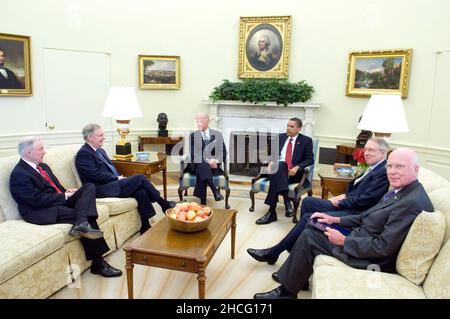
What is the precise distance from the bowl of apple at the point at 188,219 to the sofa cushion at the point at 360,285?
1041 mm

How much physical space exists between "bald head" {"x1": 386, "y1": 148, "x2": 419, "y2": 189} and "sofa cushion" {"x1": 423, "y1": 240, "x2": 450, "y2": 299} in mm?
496

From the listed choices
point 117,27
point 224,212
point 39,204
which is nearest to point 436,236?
point 224,212

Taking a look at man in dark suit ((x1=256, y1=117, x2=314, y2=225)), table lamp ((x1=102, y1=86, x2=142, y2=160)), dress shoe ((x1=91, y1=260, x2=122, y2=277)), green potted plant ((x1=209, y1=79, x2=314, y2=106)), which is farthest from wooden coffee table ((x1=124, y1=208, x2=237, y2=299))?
green potted plant ((x1=209, y1=79, x2=314, y2=106))

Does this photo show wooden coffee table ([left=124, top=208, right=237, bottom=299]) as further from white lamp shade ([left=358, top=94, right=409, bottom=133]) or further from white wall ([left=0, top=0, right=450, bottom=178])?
white wall ([left=0, top=0, right=450, bottom=178])

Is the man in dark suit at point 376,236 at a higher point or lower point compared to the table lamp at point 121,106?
lower

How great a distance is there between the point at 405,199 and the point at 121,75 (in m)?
5.83

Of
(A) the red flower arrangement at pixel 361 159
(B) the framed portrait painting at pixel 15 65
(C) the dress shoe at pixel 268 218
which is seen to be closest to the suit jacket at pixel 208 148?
(C) the dress shoe at pixel 268 218

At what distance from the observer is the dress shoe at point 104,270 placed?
3.22 meters

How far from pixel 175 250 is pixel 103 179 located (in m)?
1.79

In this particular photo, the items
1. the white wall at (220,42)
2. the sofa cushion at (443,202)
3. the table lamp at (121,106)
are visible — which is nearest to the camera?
the sofa cushion at (443,202)

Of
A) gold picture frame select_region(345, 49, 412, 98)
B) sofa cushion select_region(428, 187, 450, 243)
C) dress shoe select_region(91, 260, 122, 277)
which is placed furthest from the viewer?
gold picture frame select_region(345, 49, 412, 98)

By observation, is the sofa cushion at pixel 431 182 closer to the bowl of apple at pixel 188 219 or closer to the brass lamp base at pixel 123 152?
the bowl of apple at pixel 188 219

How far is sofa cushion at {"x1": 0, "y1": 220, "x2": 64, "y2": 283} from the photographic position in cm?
248
